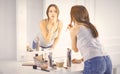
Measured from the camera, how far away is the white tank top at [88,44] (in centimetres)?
212

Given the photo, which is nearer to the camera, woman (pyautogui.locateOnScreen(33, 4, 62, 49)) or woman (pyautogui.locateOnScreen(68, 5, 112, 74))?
woman (pyautogui.locateOnScreen(68, 5, 112, 74))

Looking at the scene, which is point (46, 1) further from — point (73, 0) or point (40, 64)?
point (40, 64)

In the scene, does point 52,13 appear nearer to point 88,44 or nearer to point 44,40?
point 44,40

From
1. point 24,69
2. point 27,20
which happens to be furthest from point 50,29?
point 24,69

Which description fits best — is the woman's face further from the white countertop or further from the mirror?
the white countertop

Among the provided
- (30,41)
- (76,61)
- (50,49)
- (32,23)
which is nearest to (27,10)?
(32,23)

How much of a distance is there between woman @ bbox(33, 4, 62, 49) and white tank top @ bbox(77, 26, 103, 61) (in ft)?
1.72

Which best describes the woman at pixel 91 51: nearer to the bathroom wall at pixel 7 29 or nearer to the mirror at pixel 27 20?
the mirror at pixel 27 20

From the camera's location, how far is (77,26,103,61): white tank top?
6.95 feet

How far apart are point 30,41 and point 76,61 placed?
507mm

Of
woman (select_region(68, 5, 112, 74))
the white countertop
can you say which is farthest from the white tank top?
the white countertop

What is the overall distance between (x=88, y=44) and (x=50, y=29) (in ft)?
2.02

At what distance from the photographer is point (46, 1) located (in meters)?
2.59

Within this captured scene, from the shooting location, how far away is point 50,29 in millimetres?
2613
